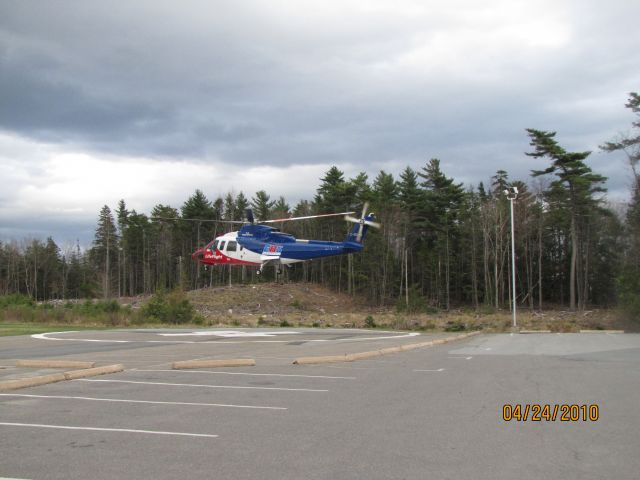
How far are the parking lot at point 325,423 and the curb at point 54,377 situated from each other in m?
0.21

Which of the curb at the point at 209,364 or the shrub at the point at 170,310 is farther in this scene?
the shrub at the point at 170,310

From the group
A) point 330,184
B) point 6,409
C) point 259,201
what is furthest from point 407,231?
point 6,409

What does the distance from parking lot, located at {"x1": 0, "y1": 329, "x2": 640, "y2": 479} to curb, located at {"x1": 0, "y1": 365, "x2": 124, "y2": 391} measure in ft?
0.70

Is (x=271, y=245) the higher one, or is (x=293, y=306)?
(x=271, y=245)

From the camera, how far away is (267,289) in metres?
68.4

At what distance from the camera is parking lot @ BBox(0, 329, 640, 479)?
5762 millimetres

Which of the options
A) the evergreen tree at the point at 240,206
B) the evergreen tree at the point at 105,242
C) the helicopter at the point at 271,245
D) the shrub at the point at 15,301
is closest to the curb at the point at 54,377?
the helicopter at the point at 271,245

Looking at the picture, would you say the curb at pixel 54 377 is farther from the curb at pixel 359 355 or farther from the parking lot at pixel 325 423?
the curb at pixel 359 355

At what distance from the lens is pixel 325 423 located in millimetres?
7777
